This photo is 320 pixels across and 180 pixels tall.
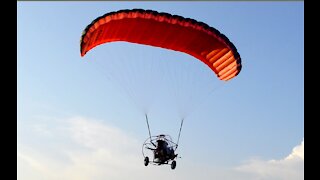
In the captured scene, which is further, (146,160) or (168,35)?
(168,35)

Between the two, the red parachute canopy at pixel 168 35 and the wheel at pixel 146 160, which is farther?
the wheel at pixel 146 160

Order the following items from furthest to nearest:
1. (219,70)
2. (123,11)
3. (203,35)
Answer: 1. (219,70)
2. (203,35)
3. (123,11)

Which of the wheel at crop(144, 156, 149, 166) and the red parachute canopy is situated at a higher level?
the red parachute canopy

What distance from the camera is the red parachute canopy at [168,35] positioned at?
18859 millimetres

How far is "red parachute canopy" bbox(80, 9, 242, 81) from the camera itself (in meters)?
18.9

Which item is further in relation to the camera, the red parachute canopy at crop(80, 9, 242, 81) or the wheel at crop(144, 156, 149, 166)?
the wheel at crop(144, 156, 149, 166)

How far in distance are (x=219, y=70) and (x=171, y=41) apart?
105 inches

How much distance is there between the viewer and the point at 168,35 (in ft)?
68.3

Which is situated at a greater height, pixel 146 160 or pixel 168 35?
pixel 168 35

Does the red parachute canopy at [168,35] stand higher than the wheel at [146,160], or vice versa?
the red parachute canopy at [168,35]
